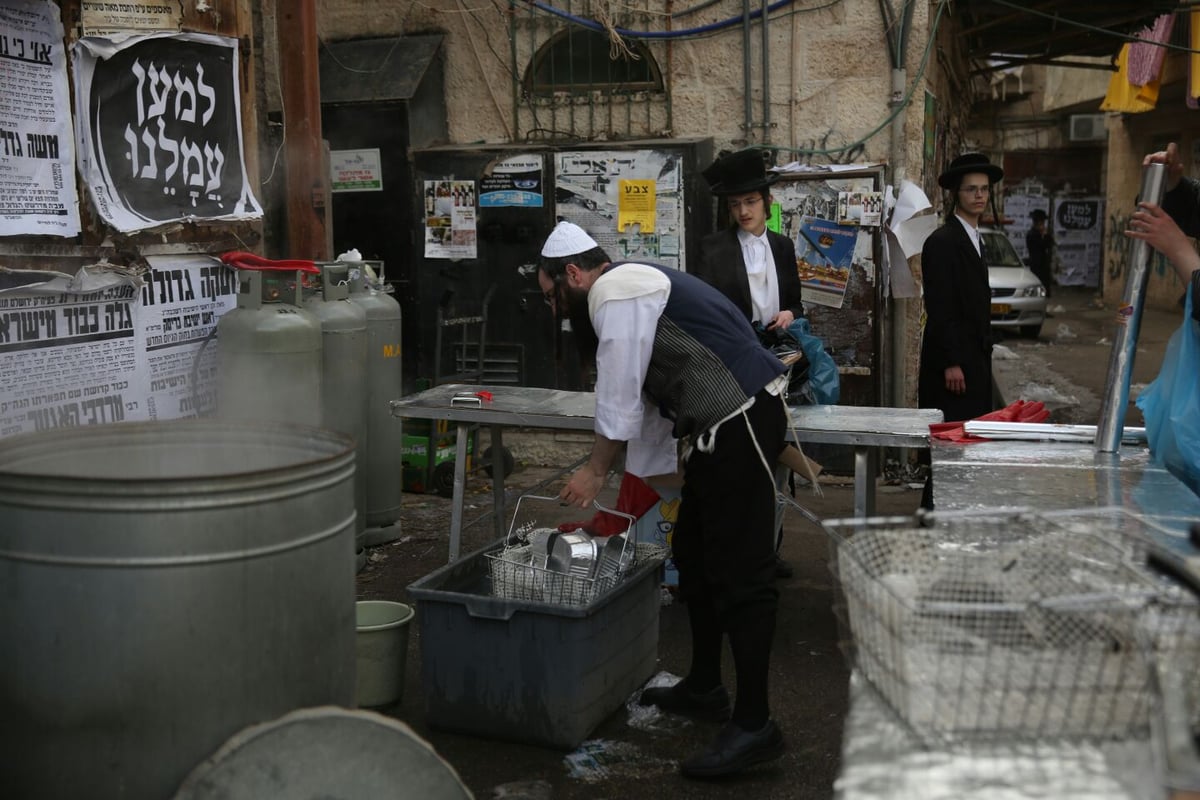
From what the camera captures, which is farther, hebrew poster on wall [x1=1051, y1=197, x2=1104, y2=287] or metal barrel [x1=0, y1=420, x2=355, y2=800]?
hebrew poster on wall [x1=1051, y1=197, x2=1104, y2=287]

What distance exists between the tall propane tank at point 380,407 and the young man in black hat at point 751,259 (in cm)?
196

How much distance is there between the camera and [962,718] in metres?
2.00

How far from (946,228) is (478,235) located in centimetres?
379

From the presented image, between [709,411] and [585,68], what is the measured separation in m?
5.52

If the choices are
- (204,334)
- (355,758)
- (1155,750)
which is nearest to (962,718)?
(1155,750)

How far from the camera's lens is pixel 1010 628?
2.08 meters

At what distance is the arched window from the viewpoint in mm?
8883

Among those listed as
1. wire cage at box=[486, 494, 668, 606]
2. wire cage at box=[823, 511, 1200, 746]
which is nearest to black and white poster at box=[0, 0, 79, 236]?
wire cage at box=[486, 494, 668, 606]

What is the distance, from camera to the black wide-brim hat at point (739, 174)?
6055mm

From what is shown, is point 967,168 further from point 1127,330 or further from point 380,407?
point 380,407

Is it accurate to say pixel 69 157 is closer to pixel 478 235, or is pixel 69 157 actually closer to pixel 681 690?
pixel 681 690

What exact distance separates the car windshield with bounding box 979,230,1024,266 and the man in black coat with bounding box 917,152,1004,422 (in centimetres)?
1354

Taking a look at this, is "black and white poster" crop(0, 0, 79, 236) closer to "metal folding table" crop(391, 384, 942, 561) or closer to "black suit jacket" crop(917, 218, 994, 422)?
"metal folding table" crop(391, 384, 942, 561)

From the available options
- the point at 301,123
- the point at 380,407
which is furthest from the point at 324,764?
the point at 301,123
